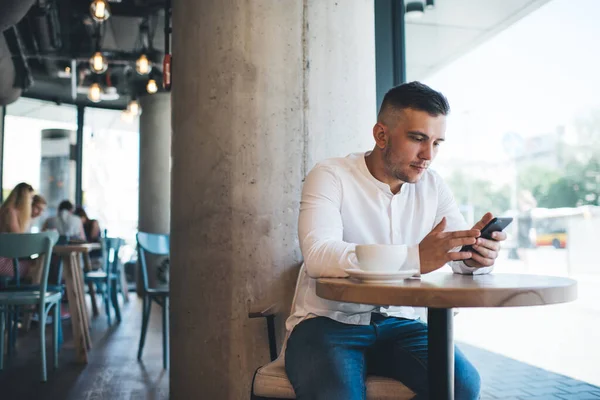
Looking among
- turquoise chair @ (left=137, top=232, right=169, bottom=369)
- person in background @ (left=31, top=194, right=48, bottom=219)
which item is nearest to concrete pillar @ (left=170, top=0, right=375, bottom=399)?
turquoise chair @ (left=137, top=232, right=169, bottom=369)

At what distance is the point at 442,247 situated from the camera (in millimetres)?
1578

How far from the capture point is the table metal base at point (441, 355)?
61.6 inches

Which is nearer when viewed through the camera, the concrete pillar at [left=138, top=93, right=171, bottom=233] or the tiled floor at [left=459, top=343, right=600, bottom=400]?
the tiled floor at [left=459, top=343, right=600, bottom=400]

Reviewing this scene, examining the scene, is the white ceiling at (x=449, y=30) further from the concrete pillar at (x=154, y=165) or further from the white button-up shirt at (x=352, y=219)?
the concrete pillar at (x=154, y=165)

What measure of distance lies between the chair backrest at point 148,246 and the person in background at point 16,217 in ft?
4.85

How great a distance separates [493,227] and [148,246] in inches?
146

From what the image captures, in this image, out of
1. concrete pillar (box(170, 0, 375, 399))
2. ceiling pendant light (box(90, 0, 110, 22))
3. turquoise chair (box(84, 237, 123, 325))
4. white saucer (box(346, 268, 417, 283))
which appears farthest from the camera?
turquoise chair (box(84, 237, 123, 325))

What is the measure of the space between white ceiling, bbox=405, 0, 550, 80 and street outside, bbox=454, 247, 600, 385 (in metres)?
1.26

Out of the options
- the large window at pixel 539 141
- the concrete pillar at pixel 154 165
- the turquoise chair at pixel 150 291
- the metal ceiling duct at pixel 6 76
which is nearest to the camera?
the large window at pixel 539 141

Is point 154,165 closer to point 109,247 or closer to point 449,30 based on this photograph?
point 109,247

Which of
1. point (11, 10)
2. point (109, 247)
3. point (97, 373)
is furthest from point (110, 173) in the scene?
point (97, 373)

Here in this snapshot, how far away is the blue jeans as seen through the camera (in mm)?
1650

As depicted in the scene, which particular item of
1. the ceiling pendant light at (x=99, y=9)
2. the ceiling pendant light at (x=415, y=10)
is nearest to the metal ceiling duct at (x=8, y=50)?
the ceiling pendant light at (x=99, y=9)

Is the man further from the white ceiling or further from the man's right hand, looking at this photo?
the white ceiling
